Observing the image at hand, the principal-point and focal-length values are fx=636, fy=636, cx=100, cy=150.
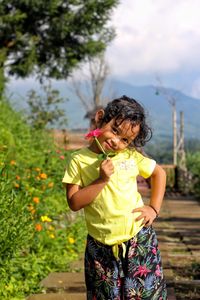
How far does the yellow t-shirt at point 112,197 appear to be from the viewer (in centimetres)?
261

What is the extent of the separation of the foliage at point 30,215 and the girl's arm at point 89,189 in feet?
4.23

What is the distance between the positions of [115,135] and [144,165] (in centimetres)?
22

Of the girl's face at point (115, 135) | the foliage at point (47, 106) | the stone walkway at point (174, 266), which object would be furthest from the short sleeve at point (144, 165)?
the foliage at point (47, 106)

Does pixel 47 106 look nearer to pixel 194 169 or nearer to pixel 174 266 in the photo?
pixel 194 169

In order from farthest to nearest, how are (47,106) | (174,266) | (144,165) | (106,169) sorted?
1. (47,106)
2. (174,266)
3. (144,165)
4. (106,169)

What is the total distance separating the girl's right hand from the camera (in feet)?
8.25

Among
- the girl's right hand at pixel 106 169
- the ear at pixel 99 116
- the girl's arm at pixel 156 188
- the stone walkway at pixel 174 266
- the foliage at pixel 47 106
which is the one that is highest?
the foliage at pixel 47 106

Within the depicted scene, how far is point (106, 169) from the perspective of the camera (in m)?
2.51

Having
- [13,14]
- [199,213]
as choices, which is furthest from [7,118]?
[13,14]

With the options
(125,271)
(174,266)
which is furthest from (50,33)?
(125,271)

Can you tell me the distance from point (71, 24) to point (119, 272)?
14.4 meters

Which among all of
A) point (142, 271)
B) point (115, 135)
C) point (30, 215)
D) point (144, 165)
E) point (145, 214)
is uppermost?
point (115, 135)

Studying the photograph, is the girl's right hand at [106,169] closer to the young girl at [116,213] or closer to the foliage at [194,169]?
the young girl at [116,213]

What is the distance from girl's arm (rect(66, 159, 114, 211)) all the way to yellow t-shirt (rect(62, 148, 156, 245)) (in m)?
0.04
